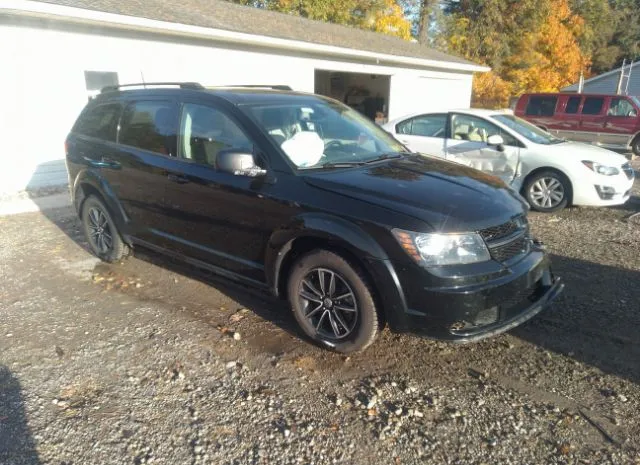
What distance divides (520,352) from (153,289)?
3247 millimetres

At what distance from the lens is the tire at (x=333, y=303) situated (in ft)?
10.3

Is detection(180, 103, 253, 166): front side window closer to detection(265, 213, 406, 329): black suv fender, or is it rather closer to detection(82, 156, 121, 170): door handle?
detection(265, 213, 406, 329): black suv fender

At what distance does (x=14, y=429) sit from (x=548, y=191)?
695 cm

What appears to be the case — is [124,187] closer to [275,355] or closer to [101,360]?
[101,360]

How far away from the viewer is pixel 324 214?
3170 millimetres

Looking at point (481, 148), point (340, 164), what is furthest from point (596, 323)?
point (481, 148)

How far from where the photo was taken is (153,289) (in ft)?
15.1

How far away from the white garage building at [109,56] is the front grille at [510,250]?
8.18m

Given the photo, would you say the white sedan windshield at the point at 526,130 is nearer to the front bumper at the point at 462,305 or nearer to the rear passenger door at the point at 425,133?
the rear passenger door at the point at 425,133

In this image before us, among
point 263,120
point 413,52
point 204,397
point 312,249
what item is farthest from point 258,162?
point 413,52

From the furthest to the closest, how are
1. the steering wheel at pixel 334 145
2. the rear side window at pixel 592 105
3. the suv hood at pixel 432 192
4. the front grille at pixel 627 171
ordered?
1. the rear side window at pixel 592 105
2. the front grille at pixel 627 171
3. the steering wheel at pixel 334 145
4. the suv hood at pixel 432 192

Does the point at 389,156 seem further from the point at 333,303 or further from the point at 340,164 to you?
the point at 333,303

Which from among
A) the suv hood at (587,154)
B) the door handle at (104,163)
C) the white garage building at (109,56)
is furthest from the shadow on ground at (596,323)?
the white garage building at (109,56)

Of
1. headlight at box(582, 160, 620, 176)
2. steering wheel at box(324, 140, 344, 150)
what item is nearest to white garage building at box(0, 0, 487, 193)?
steering wheel at box(324, 140, 344, 150)
